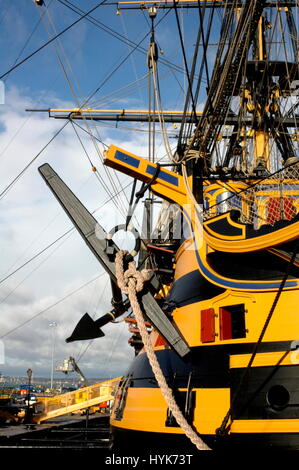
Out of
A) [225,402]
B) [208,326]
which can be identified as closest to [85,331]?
[208,326]

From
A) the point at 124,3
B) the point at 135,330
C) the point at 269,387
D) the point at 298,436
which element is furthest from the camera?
the point at 124,3

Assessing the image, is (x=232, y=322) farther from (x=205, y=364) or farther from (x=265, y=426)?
(x=265, y=426)

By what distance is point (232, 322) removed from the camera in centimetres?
610

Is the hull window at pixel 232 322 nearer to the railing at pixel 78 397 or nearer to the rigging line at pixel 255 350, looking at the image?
the rigging line at pixel 255 350

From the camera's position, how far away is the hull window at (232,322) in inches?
235

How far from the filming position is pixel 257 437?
506cm

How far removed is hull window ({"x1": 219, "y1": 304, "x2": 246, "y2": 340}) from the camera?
596 centimetres

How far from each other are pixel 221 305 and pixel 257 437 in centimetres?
180

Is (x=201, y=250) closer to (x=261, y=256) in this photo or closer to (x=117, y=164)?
(x=261, y=256)

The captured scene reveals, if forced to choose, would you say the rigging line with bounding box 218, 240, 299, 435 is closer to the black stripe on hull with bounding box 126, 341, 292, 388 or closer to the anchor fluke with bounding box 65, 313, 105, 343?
the black stripe on hull with bounding box 126, 341, 292, 388

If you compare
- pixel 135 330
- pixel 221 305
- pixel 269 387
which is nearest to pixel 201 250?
pixel 221 305

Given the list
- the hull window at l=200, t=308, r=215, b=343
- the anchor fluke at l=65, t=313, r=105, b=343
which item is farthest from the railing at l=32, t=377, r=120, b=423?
the hull window at l=200, t=308, r=215, b=343

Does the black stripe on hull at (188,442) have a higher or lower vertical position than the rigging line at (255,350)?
lower

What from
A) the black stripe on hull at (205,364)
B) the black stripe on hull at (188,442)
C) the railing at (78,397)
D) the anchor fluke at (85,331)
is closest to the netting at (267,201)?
the black stripe on hull at (205,364)
